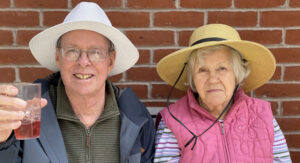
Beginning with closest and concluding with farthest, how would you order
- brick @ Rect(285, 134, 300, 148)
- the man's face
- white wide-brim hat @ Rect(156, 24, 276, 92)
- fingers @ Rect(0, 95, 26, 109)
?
fingers @ Rect(0, 95, 26, 109)
the man's face
white wide-brim hat @ Rect(156, 24, 276, 92)
brick @ Rect(285, 134, 300, 148)

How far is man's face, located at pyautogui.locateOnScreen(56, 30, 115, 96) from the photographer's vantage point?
2.06 m

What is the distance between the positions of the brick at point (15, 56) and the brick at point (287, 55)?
1859 millimetres

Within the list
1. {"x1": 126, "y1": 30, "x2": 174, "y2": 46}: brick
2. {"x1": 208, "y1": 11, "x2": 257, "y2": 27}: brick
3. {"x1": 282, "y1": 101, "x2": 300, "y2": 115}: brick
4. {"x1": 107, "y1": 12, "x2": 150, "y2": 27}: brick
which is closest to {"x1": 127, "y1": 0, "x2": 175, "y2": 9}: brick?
{"x1": 107, "y1": 12, "x2": 150, "y2": 27}: brick

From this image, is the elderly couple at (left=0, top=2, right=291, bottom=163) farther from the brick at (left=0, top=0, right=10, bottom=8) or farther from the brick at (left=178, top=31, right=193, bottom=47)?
the brick at (left=0, top=0, right=10, bottom=8)

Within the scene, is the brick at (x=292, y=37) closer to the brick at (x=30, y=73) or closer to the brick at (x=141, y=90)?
the brick at (x=141, y=90)

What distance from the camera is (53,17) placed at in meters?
2.62

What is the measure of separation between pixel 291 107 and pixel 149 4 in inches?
53.6

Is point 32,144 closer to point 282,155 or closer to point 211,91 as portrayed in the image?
point 211,91

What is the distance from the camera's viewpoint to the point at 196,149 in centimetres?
214

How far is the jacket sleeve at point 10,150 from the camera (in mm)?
1763

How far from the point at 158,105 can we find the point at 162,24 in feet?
2.07

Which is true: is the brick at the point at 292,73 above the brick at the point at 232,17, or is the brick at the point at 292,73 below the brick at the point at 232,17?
below

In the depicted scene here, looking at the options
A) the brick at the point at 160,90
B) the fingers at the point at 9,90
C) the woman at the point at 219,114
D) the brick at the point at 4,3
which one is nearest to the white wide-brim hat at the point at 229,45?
the woman at the point at 219,114

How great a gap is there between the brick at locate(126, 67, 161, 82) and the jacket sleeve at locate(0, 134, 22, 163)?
3.50 feet
